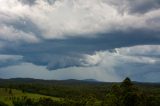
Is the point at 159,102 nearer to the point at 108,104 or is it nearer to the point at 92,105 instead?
the point at 92,105

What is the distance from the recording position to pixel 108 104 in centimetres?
12362

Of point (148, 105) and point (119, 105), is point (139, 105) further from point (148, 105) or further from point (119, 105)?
point (148, 105)

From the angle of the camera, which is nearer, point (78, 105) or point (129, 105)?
point (129, 105)

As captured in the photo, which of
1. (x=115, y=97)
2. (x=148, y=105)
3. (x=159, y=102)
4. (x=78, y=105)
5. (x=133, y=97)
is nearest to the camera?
(x=133, y=97)

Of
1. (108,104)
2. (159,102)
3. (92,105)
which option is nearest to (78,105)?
(92,105)

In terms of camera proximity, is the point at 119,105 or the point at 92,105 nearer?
the point at 119,105

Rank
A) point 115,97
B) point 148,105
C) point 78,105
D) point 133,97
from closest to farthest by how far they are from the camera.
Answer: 1. point 133,97
2. point 115,97
3. point 148,105
4. point 78,105

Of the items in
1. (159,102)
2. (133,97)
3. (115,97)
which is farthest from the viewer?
(159,102)

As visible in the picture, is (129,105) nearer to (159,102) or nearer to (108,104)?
(108,104)

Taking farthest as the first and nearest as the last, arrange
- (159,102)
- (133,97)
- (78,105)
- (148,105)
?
(78,105), (159,102), (148,105), (133,97)

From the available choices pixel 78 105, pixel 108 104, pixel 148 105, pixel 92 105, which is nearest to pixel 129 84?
pixel 108 104

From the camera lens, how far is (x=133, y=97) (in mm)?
109562

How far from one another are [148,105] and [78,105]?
2401 inches

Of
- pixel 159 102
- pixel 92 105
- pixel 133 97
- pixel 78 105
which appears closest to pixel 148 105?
pixel 159 102
